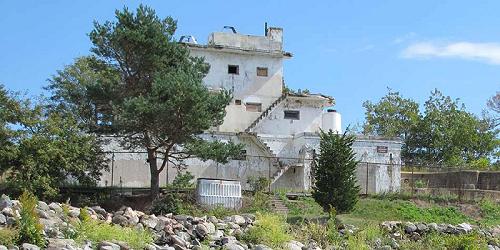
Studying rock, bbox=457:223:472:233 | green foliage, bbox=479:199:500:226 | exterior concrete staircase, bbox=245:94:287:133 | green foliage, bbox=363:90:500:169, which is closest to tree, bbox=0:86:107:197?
exterior concrete staircase, bbox=245:94:287:133

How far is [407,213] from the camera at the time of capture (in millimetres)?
41031

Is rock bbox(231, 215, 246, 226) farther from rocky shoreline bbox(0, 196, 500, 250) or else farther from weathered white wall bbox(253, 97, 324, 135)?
weathered white wall bbox(253, 97, 324, 135)

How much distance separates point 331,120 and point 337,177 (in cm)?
1670

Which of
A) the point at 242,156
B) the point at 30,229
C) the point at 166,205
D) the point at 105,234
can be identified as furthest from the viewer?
the point at 242,156

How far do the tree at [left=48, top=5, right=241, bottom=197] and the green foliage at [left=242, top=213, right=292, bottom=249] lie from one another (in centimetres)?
771

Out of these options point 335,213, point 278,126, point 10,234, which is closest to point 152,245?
point 10,234

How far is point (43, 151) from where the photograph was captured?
116ft

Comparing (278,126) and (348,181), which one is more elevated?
(278,126)

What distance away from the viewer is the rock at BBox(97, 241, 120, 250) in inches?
895

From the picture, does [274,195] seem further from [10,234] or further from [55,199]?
[10,234]

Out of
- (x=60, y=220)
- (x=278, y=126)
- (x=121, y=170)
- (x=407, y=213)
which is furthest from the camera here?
(x=278, y=126)

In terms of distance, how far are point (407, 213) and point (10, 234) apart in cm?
2464

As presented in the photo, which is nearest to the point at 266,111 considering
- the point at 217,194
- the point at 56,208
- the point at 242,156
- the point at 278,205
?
the point at 242,156

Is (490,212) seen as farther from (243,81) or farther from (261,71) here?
(243,81)
